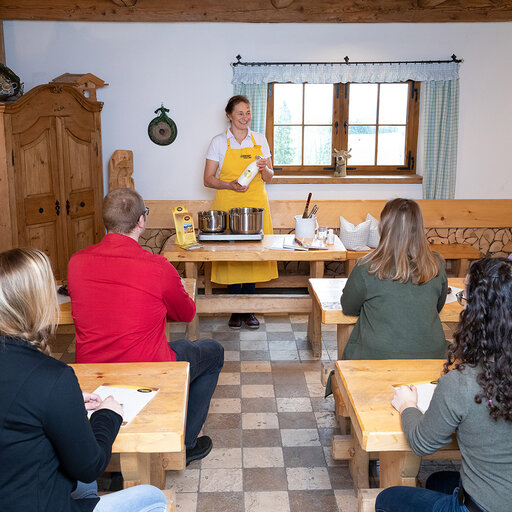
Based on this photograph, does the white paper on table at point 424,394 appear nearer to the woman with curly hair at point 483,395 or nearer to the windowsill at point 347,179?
the woman with curly hair at point 483,395

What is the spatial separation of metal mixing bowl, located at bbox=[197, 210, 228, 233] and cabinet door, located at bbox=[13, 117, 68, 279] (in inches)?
59.2

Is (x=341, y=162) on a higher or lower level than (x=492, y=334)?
higher

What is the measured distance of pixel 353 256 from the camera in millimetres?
5652

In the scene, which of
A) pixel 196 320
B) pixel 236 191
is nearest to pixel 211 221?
pixel 236 191

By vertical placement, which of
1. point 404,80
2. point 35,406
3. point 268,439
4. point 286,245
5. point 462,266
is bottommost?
point 268,439

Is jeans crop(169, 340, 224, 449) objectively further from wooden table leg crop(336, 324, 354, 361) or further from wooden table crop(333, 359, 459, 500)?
wooden table crop(333, 359, 459, 500)

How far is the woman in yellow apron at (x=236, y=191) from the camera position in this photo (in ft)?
16.7

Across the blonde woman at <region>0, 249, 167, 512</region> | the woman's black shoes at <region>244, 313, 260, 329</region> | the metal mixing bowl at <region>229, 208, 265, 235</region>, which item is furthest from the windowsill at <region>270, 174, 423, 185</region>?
the blonde woman at <region>0, 249, 167, 512</region>

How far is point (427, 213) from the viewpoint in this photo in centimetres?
621

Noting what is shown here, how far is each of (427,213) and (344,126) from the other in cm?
125

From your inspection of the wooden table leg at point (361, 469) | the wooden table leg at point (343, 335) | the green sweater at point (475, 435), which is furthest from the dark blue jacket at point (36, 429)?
the wooden table leg at point (343, 335)

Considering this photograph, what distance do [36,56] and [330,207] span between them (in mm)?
3267

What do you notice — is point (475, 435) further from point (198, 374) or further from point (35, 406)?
point (198, 374)

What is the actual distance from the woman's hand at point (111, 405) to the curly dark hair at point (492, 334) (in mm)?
1023
